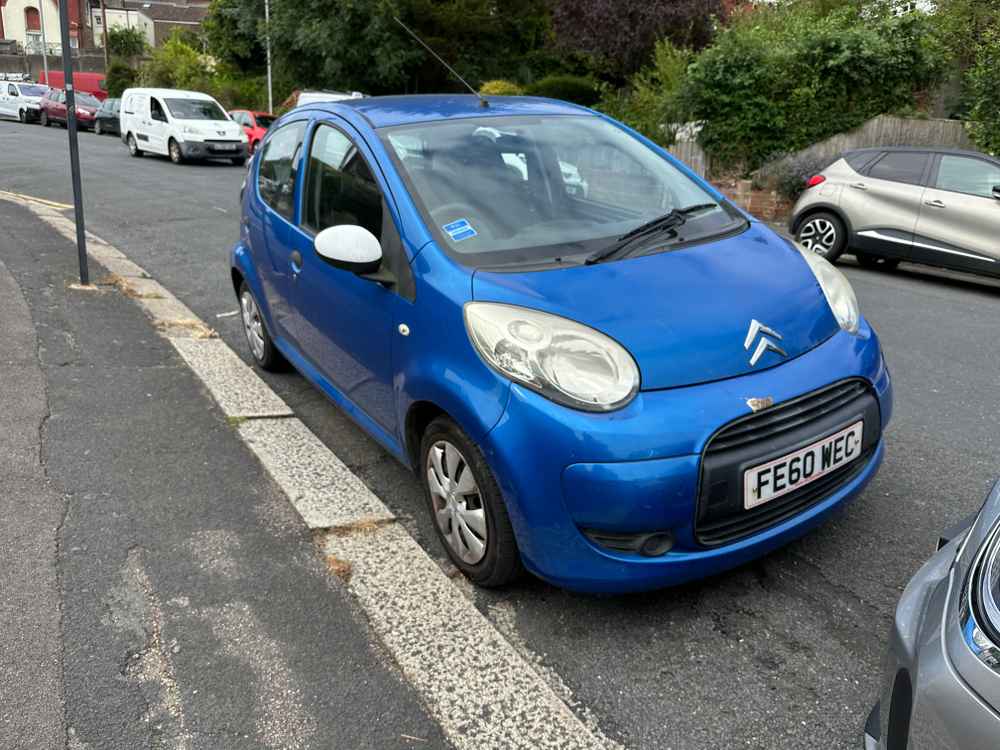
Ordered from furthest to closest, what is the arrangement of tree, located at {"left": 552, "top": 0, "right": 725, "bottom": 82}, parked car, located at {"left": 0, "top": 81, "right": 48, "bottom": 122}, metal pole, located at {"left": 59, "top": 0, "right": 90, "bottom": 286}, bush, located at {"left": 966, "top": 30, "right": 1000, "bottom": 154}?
parked car, located at {"left": 0, "top": 81, "right": 48, "bottom": 122}, tree, located at {"left": 552, "top": 0, "right": 725, "bottom": 82}, bush, located at {"left": 966, "top": 30, "right": 1000, "bottom": 154}, metal pole, located at {"left": 59, "top": 0, "right": 90, "bottom": 286}

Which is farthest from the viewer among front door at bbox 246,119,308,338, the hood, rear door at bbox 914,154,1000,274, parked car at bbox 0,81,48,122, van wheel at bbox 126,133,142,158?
parked car at bbox 0,81,48,122

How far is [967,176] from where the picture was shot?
8.57 meters

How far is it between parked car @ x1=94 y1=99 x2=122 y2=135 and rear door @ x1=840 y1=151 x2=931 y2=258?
27.7 metres

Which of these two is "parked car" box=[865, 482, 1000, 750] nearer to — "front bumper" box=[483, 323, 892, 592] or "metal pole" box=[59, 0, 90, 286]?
"front bumper" box=[483, 323, 892, 592]

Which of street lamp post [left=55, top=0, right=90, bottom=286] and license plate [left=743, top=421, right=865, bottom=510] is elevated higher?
street lamp post [left=55, top=0, right=90, bottom=286]

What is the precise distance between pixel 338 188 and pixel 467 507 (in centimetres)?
165

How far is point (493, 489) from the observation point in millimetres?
2664

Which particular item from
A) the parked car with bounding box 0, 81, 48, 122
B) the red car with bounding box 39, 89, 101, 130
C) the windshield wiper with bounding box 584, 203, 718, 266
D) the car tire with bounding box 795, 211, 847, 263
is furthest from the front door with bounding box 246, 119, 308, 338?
the parked car with bounding box 0, 81, 48, 122

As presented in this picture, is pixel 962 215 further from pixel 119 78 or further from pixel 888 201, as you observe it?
pixel 119 78

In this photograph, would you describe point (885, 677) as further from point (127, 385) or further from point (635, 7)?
point (635, 7)

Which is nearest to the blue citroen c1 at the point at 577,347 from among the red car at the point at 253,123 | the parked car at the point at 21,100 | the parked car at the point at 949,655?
the parked car at the point at 949,655

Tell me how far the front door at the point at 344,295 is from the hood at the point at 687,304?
2.03ft

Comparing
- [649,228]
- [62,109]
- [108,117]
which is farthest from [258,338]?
[62,109]

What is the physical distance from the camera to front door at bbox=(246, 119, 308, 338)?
417cm
